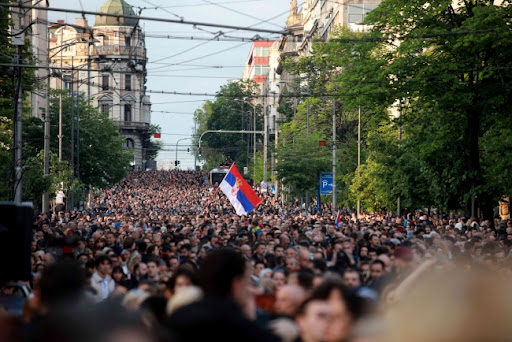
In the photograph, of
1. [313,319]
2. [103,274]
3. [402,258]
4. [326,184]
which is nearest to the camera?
[313,319]

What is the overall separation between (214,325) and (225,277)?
135 centimetres

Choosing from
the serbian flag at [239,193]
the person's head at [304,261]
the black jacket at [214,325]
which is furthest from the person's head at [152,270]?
the serbian flag at [239,193]

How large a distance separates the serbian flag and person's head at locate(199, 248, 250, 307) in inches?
1379

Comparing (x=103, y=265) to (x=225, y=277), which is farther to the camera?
(x=103, y=265)

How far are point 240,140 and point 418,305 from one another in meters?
144

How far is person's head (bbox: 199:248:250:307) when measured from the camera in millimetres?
5598

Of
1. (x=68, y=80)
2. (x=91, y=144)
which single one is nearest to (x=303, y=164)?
(x=91, y=144)

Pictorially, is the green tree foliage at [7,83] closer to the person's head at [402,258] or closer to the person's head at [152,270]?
the person's head at [152,270]

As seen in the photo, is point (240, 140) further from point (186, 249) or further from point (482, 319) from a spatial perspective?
point (482, 319)

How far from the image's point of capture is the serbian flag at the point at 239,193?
134ft

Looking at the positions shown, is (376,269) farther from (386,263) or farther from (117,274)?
(117,274)

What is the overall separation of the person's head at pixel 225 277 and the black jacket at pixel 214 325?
3.19 feet

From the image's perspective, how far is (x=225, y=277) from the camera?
221 inches

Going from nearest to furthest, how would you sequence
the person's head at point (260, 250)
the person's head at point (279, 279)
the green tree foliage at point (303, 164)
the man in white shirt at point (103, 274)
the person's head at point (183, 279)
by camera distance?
1. the person's head at point (183, 279)
2. the person's head at point (279, 279)
3. the man in white shirt at point (103, 274)
4. the person's head at point (260, 250)
5. the green tree foliage at point (303, 164)
